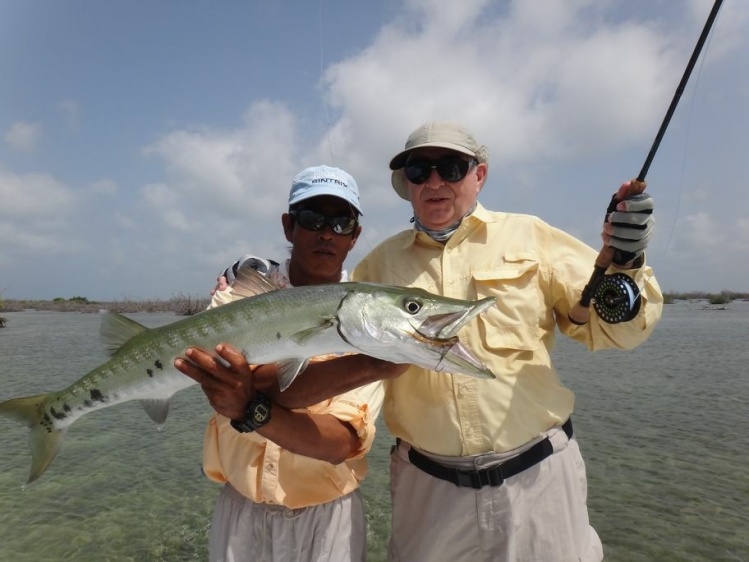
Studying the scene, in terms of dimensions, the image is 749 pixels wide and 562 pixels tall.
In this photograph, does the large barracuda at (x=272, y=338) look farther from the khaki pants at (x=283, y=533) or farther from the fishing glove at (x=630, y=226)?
the fishing glove at (x=630, y=226)

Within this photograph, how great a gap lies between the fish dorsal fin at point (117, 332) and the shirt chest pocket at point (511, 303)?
7.36 ft

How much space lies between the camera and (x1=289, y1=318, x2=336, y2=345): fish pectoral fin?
267 cm

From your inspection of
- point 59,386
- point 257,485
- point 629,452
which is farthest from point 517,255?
point 59,386

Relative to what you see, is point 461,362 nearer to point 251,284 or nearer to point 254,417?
point 254,417

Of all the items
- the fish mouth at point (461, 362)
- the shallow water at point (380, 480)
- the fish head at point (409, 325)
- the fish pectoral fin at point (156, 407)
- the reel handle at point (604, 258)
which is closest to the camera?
the fish mouth at point (461, 362)

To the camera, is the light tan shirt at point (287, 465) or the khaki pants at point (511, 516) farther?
the khaki pants at point (511, 516)

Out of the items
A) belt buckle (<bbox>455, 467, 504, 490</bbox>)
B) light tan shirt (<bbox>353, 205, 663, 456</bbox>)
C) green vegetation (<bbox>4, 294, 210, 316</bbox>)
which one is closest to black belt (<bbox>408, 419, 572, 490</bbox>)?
belt buckle (<bbox>455, 467, 504, 490</bbox>)

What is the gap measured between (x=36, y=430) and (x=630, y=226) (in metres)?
4.01

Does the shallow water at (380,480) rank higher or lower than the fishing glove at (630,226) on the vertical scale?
lower

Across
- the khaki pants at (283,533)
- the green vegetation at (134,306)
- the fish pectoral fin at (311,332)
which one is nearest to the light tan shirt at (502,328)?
the khaki pants at (283,533)

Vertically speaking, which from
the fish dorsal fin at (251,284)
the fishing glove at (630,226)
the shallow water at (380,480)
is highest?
the fishing glove at (630,226)

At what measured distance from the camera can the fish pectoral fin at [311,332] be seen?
8.77ft

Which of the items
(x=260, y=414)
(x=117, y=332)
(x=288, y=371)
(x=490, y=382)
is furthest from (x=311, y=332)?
(x=117, y=332)

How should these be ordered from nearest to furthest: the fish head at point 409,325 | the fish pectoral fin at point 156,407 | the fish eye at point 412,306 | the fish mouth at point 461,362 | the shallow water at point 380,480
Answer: the fish mouth at point 461,362, the fish head at point 409,325, the fish eye at point 412,306, the fish pectoral fin at point 156,407, the shallow water at point 380,480
